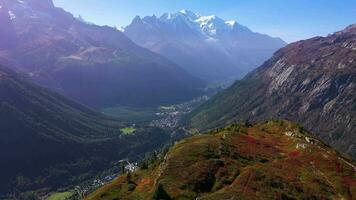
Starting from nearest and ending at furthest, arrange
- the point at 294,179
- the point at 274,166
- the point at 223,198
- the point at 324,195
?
the point at 223,198 < the point at 324,195 < the point at 294,179 < the point at 274,166

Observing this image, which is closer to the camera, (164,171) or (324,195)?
(324,195)

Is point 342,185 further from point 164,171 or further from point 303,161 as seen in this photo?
point 164,171

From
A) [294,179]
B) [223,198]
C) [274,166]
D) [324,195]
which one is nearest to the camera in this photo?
[223,198]

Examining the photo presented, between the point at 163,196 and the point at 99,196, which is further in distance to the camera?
the point at 99,196

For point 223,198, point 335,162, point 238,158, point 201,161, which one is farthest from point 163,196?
point 335,162

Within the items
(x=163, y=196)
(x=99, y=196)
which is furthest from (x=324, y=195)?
(x=99, y=196)

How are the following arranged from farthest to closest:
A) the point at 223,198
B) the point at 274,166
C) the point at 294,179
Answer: the point at 274,166
the point at 294,179
the point at 223,198

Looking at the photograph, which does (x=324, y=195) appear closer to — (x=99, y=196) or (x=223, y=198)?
(x=223, y=198)

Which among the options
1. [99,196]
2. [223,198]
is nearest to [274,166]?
[223,198]
